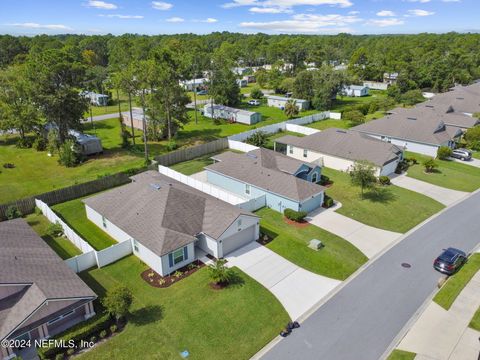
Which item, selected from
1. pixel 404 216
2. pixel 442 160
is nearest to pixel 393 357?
pixel 404 216

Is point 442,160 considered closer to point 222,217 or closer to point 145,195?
point 222,217

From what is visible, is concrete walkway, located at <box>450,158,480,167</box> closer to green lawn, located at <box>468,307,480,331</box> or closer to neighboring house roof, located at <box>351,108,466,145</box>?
neighboring house roof, located at <box>351,108,466,145</box>

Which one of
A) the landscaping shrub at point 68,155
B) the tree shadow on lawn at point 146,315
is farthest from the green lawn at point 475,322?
the landscaping shrub at point 68,155

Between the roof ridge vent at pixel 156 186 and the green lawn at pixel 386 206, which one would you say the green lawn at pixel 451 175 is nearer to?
the green lawn at pixel 386 206

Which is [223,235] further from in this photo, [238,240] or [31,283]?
[31,283]

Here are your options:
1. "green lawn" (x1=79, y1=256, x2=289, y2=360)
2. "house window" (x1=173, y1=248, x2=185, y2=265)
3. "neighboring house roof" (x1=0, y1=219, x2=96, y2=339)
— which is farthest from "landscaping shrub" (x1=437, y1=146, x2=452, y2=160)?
"neighboring house roof" (x1=0, y1=219, x2=96, y2=339)
